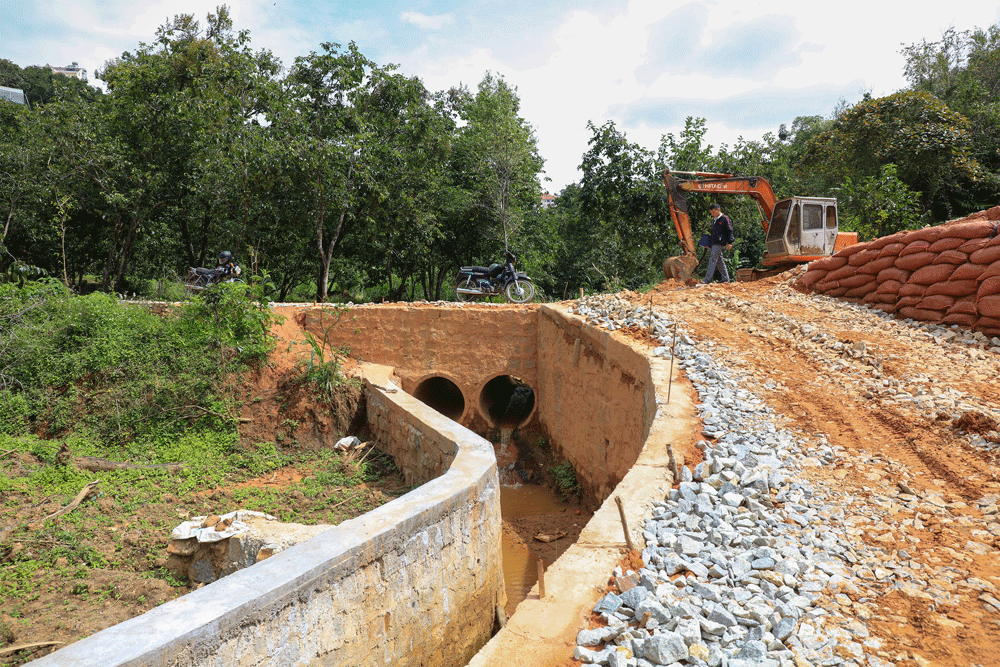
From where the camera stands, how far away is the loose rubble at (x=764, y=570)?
254cm

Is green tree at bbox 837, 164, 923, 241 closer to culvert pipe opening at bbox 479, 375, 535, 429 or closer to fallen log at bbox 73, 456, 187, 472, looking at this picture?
culvert pipe opening at bbox 479, 375, 535, 429

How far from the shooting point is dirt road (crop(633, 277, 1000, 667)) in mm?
2721

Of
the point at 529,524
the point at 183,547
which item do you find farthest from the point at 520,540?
the point at 183,547

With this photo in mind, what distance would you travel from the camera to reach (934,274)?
22.5ft

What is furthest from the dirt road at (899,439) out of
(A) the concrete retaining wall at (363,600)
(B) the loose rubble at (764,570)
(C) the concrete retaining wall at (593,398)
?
(A) the concrete retaining wall at (363,600)

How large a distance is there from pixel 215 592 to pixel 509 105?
56.3 feet

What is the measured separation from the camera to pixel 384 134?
1297 cm

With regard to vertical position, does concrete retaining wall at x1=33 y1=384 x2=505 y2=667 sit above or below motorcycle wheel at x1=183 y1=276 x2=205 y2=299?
below

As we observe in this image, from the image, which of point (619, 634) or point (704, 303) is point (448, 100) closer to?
point (704, 303)

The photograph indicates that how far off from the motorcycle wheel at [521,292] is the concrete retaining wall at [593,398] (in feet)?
3.20

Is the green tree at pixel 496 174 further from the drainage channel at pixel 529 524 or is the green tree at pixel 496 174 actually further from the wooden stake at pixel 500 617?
the wooden stake at pixel 500 617

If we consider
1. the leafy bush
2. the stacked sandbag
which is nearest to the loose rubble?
the stacked sandbag

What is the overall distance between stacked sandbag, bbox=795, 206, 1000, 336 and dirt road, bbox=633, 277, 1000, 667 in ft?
0.87

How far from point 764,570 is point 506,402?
33.0ft
